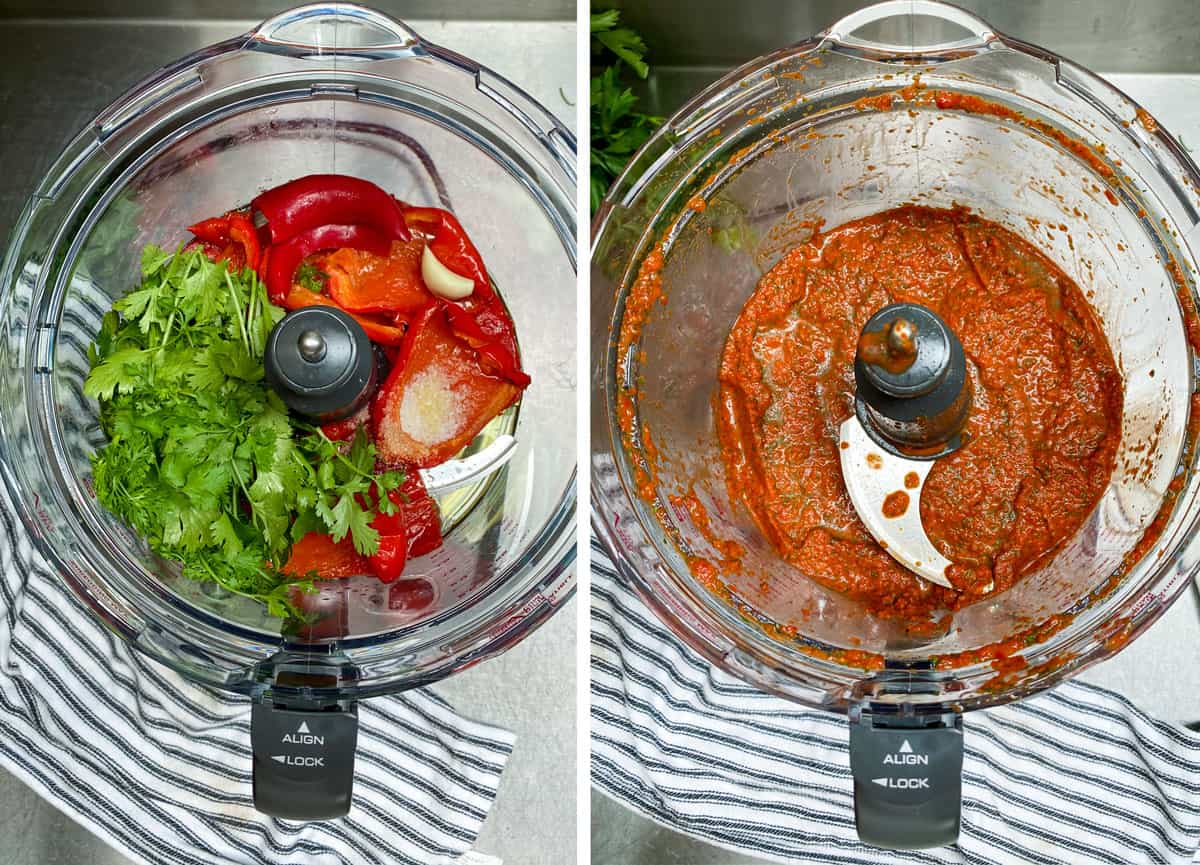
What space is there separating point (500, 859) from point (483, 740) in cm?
13

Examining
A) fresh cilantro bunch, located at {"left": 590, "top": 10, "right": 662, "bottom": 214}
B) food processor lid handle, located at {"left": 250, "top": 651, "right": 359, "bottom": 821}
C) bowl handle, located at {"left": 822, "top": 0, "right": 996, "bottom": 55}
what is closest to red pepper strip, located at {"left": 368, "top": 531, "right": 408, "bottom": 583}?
food processor lid handle, located at {"left": 250, "top": 651, "right": 359, "bottom": 821}

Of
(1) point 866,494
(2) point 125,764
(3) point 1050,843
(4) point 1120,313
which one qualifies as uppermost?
(4) point 1120,313

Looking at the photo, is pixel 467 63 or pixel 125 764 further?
pixel 125 764

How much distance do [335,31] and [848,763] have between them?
34.5 inches

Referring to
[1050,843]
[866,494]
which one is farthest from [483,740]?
[1050,843]

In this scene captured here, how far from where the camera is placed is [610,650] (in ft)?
3.55

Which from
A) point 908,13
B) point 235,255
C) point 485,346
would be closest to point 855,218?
point 908,13

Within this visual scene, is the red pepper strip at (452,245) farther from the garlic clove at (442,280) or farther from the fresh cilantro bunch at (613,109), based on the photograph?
the fresh cilantro bunch at (613,109)

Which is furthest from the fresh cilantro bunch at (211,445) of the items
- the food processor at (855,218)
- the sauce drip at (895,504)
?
the sauce drip at (895,504)

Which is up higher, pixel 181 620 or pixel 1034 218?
pixel 1034 218

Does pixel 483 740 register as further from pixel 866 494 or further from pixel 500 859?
pixel 866 494

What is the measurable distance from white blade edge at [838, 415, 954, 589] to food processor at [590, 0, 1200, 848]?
6cm

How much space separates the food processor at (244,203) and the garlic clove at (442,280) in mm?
60

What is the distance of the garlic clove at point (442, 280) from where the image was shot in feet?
3.22
